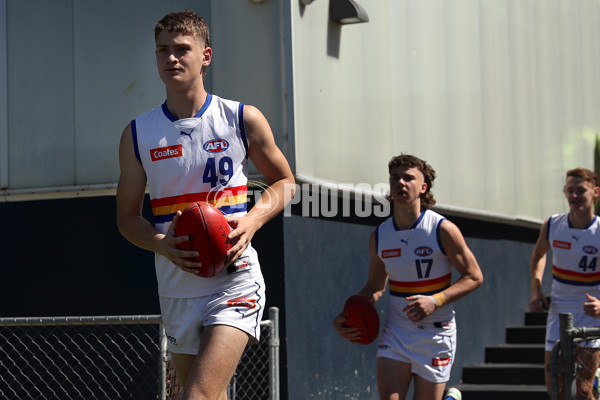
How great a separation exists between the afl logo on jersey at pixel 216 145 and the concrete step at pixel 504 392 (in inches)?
271

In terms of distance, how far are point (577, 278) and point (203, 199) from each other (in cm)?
552

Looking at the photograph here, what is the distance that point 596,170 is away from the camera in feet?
54.7

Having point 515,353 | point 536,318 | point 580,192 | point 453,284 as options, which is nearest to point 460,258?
point 453,284

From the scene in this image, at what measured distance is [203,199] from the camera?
4223 millimetres

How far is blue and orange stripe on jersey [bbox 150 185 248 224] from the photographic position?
423 cm

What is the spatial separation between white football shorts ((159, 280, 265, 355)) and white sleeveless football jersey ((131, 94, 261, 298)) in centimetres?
4

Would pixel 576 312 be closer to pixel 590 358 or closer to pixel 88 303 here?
pixel 590 358

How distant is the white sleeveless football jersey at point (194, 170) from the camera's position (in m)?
4.21

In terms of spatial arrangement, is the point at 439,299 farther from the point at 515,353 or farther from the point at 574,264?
the point at 515,353

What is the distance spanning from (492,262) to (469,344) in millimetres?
1597

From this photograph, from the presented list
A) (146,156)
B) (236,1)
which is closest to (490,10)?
(236,1)

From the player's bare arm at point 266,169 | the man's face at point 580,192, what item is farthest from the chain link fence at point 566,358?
the player's bare arm at point 266,169

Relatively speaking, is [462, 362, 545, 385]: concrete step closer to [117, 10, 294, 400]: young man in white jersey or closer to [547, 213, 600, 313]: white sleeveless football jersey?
[547, 213, 600, 313]: white sleeveless football jersey

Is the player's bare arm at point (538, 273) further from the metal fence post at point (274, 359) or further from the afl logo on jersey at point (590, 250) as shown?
the metal fence post at point (274, 359)
